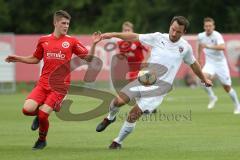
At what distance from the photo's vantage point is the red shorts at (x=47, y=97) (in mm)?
13172

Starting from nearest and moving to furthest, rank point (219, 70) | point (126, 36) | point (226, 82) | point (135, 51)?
point (126, 36) → point (226, 82) → point (135, 51) → point (219, 70)

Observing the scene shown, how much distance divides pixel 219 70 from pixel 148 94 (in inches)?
355

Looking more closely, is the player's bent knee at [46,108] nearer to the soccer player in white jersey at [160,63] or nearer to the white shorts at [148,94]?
the soccer player in white jersey at [160,63]

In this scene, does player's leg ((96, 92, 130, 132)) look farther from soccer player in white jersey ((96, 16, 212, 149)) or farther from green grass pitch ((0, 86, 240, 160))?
soccer player in white jersey ((96, 16, 212, 149))

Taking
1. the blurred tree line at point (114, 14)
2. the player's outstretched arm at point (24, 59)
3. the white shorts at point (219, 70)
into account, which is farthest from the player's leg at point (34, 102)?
the blurred tree line at point (114, 14)

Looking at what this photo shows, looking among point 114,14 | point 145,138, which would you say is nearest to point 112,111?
point 145,138

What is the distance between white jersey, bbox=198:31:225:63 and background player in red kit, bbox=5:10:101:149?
28.2 feet

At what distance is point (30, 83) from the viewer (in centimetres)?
3691

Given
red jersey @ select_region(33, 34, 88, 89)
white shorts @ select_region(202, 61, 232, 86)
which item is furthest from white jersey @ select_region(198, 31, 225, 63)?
red jersey @ select_region(33, 34, 88, 89)

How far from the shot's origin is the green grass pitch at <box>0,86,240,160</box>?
1221 centimetres

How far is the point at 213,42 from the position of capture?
71.2 feet

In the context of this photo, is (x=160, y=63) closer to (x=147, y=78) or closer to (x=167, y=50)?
(x=167, y=50)

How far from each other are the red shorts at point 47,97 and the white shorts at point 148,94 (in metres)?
1.20

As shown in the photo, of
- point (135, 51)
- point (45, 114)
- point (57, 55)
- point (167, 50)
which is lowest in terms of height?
point (135, 51)
